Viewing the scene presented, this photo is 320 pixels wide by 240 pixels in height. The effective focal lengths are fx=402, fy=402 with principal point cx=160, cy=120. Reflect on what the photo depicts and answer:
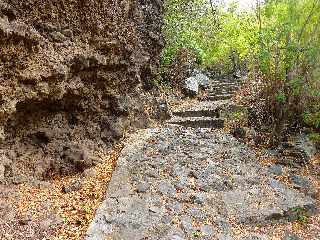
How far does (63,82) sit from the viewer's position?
6984 millimetres

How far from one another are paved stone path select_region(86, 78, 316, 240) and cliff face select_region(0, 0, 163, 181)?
33.0 inches

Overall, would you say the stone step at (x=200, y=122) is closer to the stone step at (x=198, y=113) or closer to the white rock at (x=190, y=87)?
the stone step at (x=198, y=113)

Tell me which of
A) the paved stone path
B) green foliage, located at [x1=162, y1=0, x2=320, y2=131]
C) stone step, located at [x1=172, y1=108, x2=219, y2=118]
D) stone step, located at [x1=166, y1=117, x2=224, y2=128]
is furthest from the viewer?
stone step, located at [x1=172, y1=108, x2=219, y2=118]

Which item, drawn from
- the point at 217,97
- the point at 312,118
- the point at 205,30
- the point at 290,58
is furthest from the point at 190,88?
the point at 205,30

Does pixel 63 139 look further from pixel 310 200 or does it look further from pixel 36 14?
pixel 310 200

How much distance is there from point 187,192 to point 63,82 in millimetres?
2866

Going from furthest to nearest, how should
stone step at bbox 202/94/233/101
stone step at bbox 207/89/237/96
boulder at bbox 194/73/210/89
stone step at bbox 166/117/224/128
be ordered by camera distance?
boulder at bbox 194/73/210/89
stone step at bbox 207/89/237/96
stone step at bbox 202/94/233/101
stone step at bbox 166/117/224/128

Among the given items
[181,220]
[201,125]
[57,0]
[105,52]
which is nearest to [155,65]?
[201,125]

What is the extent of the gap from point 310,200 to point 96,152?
13.5 feet

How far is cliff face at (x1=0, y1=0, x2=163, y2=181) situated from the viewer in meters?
6.00

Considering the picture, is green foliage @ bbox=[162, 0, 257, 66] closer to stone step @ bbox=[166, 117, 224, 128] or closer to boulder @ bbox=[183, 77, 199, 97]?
boulder @ bbox=[183, 77, 199, 97]

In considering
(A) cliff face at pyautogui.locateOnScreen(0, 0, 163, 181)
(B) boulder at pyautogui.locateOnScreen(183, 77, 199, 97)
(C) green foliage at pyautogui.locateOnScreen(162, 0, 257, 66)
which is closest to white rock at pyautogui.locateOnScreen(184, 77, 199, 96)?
(B) boulder at pyautogui.locateOnScreen(183, 77, 199, 97)

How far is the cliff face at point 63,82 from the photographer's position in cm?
600

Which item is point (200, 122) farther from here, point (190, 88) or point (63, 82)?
point (63, 82)
